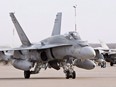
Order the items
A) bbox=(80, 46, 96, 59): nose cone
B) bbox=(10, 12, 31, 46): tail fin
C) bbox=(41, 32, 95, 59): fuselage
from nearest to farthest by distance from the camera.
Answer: bbox=(80, 46, 96, 59): nose cone < bbox=(41, 32, 95, 59): fuselage < bbox=(10, 12, 31, 46): tail fin

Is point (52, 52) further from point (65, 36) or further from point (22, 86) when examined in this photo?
point (22, 86)

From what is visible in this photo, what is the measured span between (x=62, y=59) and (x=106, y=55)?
1310 inches

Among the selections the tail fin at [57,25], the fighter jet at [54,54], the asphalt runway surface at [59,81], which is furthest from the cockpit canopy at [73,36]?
the tail fin at [57,25]

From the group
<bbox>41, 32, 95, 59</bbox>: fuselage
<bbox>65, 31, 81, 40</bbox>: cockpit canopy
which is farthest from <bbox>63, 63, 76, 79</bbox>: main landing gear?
<bbox>65, 31, 81, 40</bbox>: cockpit canopy

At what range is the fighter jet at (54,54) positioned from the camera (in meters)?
24.7

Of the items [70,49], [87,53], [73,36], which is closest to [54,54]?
[70,49]

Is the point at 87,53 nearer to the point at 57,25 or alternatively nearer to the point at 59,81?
the point at 59,81

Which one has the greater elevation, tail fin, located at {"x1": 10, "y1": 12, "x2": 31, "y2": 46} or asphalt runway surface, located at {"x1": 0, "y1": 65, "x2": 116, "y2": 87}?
tail fin, located at {"x1": 10, "y1": 12, "x2": 31, "y2": 46}

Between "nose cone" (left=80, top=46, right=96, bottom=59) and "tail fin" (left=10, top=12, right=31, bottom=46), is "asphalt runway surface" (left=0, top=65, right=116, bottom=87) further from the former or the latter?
"tail fin" (left=10, top=12, right=31, bottom=46)

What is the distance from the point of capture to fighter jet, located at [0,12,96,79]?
24.7 metres

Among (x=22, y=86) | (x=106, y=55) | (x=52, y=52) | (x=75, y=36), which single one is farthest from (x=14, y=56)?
(x=106, y=55)

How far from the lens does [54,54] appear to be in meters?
26.1

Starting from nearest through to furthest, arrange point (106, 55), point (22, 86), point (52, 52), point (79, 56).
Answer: point (22, 86) → point (79, 56) → point (52, 52) → point (106, 55)

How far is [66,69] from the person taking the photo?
2502 cm
